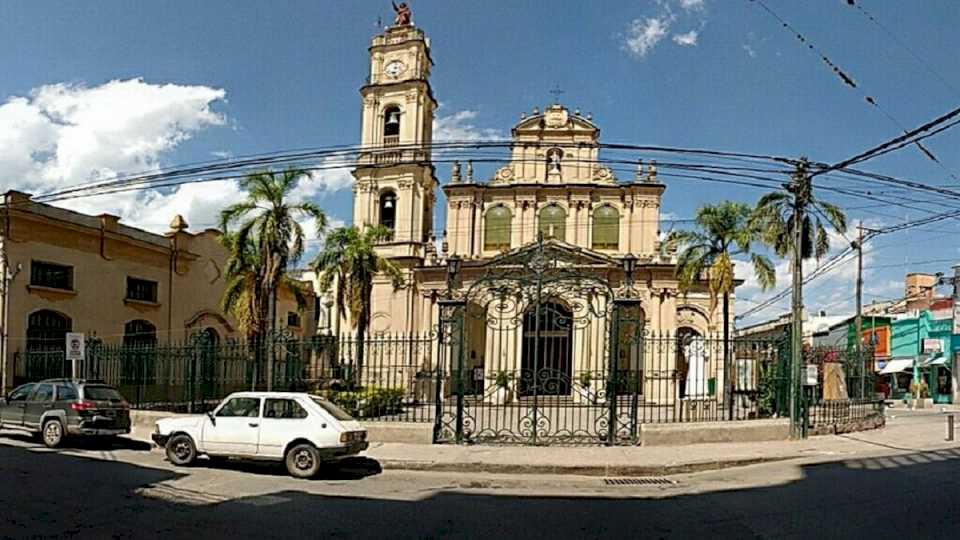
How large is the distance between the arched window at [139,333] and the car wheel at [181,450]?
17175mm

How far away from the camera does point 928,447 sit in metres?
18.1

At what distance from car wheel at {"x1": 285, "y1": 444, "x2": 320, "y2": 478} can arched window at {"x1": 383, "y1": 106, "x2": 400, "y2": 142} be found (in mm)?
32793

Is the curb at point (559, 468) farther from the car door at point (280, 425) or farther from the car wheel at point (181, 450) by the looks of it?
the car wheel at point (181, 450)

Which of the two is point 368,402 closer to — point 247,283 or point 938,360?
point 247,283

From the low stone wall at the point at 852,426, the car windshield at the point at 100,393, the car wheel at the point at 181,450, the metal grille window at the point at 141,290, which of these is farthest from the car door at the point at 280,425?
the metal grille window at the point at 141,290

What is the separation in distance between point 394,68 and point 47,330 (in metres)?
24.9

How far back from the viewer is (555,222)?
136ft

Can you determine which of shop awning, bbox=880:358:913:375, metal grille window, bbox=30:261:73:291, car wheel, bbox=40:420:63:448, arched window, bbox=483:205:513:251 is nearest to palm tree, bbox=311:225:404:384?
arched window, bbox=483:205:513:251

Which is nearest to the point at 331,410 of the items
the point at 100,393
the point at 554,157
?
the point at 100,393

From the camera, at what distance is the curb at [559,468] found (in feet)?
47.4

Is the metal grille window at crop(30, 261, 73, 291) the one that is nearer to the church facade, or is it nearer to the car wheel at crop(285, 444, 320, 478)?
the church facade

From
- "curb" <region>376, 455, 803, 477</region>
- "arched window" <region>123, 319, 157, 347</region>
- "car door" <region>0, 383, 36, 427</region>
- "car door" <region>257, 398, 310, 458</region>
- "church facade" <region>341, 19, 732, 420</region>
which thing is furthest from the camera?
"church facade" <region>341, 19, 732, 420</region>

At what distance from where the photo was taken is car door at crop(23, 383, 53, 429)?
17.4m

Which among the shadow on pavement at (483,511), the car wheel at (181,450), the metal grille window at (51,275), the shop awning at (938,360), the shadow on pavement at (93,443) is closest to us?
the shadow on pavement at (483,511)
